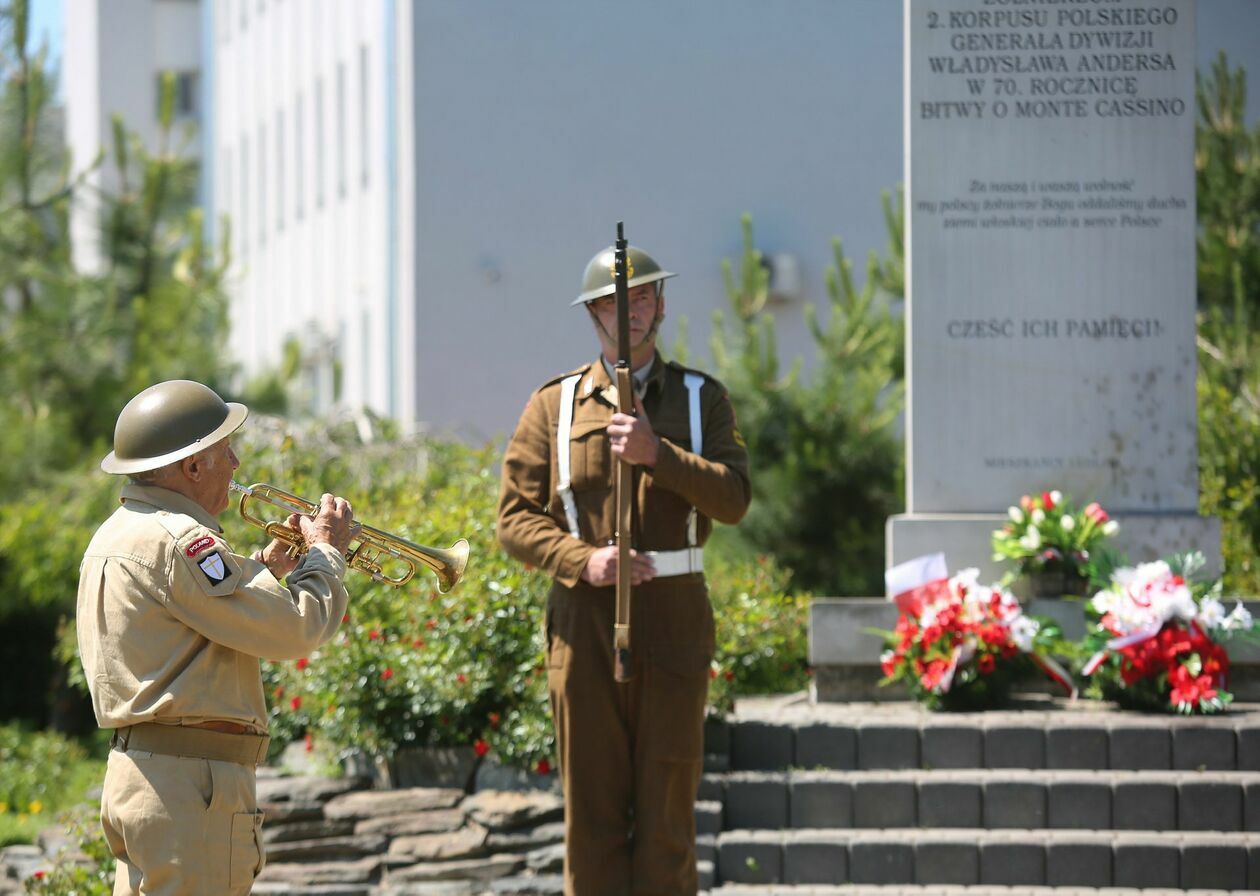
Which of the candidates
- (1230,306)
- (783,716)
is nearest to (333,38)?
(1230,306)

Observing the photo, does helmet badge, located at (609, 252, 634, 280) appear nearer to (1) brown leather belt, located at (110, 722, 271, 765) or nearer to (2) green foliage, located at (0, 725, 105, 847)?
(1) brown leather belt, located at (110, 722, 271, 765)

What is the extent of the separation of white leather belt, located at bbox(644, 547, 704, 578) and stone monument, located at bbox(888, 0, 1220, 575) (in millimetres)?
2855

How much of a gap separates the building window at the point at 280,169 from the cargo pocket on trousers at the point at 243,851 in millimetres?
25435

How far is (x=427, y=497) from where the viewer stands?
35.1ft

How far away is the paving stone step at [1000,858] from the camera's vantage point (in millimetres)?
6871

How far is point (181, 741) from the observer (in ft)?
15.0

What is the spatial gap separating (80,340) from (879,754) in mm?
9150

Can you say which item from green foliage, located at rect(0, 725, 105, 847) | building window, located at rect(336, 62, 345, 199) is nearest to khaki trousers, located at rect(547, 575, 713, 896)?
green foliage, located at rect(0, 725, 105, 847)

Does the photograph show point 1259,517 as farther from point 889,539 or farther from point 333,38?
point 333,38

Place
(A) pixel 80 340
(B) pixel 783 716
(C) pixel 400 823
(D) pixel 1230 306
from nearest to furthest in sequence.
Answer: (C) pixel 400 823 < (B) pixel 783 716 < (D) pixel 1230 306 < (A) pixel 80 340

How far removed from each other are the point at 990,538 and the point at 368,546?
425cm

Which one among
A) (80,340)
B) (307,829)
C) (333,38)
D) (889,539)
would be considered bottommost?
(307,829)

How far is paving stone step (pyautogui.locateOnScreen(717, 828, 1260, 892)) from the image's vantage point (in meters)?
6.87

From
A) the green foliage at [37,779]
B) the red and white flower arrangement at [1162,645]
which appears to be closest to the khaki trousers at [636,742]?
the red and white flower arrangement at [1162,645]
